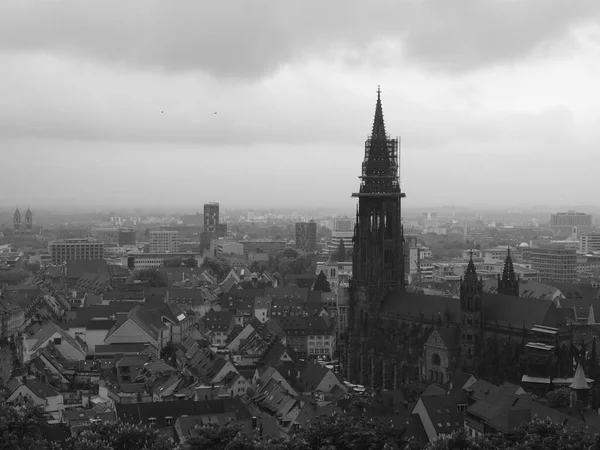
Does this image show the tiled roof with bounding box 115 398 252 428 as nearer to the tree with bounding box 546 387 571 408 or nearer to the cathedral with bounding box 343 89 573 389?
the tree with bounding box 546 387 571 408

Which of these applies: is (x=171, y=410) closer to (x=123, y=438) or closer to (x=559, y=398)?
(x=123, y=438)

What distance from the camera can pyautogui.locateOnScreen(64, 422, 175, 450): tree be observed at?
63.6m

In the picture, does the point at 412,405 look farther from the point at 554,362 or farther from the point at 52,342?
the point at 52,342

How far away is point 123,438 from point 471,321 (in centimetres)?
4898

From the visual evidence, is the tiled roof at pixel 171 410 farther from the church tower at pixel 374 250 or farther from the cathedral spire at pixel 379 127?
the cathedral spire at pixel 379 127

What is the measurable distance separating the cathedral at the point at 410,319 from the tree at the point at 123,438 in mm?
44033

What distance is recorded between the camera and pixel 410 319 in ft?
380

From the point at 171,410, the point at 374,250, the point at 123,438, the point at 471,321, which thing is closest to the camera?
the point at 123,438

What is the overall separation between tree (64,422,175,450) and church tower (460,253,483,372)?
45.7 metres

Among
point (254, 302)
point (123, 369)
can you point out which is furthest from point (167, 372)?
point (254, 302)

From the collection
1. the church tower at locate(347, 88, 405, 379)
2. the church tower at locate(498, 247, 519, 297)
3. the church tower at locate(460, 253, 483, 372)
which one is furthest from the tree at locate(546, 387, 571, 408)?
the church tower at locate(498, 247, 519, 297)

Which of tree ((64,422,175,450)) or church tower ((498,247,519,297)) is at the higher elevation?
church tower ((498,247,519,297))

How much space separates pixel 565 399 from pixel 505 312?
790 inches

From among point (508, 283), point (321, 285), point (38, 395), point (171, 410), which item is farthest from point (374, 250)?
point (321, 285)
